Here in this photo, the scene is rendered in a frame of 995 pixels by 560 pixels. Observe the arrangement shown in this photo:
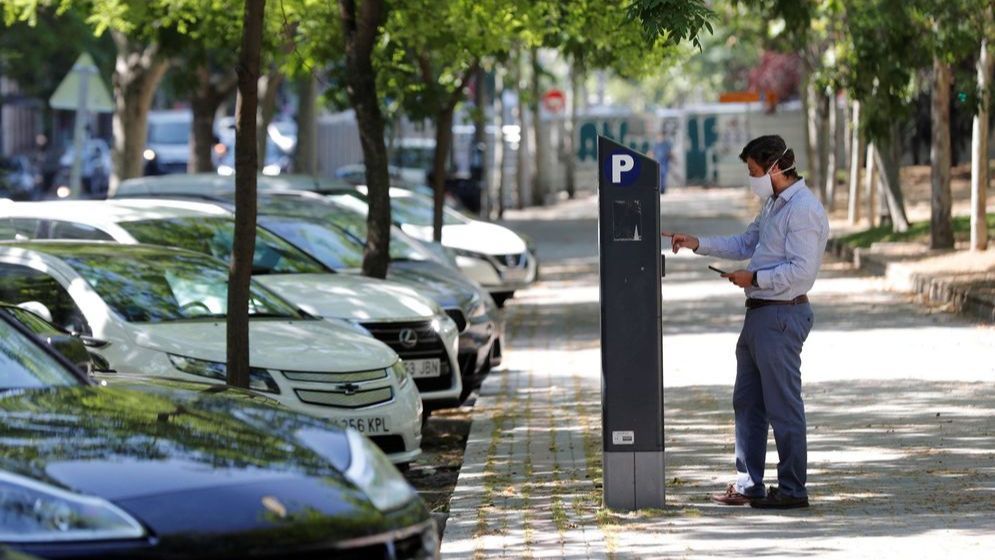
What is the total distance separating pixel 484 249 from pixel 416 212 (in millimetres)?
2363

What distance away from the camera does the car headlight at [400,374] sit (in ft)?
35.7

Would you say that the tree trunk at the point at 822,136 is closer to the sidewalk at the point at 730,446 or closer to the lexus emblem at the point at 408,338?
the sidewalk at the point at 730,446

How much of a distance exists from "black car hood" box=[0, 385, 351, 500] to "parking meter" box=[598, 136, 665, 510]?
252cm

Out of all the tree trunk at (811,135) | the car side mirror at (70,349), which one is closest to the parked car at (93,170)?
the tree trunk at (811,135)

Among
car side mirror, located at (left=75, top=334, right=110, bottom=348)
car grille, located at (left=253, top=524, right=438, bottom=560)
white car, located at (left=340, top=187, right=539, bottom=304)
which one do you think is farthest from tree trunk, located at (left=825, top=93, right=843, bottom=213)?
car grille, located at (left=253, top=524, right=438, bottom=560)

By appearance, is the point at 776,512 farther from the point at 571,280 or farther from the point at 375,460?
the point at 571,280

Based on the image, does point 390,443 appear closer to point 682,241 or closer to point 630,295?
point 630,295

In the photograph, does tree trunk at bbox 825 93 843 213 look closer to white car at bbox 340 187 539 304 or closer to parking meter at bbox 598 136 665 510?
white car at bbox 340 187 539 304

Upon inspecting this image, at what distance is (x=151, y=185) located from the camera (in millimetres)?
20156

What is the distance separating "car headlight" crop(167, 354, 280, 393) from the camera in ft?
34.4

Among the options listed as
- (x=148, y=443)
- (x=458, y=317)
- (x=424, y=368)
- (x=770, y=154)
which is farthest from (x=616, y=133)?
(x=148, y=443)

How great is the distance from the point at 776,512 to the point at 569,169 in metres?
49.6

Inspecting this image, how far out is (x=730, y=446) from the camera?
11.1 m

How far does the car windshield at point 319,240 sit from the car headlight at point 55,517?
10366 mm
